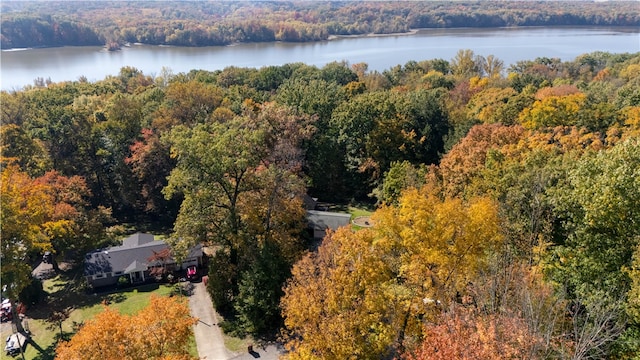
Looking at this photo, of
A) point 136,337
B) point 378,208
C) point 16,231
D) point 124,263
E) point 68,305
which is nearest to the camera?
point 136,337

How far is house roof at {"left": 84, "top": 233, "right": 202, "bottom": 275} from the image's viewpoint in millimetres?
25016

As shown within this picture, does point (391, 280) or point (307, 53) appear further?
point (307, 53)

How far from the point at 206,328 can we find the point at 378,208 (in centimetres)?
1250

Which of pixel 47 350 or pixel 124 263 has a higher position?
pixel 124 263

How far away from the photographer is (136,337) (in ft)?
41.5

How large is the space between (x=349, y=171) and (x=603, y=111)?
18965 millimetres

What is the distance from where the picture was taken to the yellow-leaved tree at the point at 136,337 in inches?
483

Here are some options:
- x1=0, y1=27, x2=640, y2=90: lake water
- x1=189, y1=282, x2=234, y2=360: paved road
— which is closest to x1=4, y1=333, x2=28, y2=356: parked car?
x1=189, y1=282, x2=234, y2=360: paved road

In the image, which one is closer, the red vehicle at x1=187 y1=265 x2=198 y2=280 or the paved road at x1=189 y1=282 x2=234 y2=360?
the paved road at x1=189 y1=282 x2=234 y2=360

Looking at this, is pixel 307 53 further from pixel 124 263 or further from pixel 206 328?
pixel 206 328

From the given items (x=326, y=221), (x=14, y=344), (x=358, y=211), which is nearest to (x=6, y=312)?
(x=14, y=344)

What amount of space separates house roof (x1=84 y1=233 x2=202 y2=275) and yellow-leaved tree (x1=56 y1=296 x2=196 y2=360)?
12208 mm

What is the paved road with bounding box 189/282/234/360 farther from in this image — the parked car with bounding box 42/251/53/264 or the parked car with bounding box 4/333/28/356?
the parked car with bounding box 42/251/53/264

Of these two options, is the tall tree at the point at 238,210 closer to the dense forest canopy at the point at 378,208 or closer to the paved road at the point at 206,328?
the dense forest canopy at the point at 378,208
